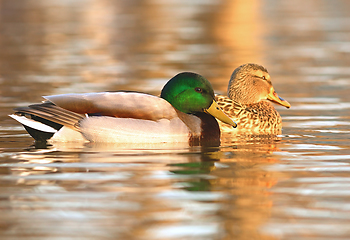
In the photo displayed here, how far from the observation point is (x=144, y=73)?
1631 cm

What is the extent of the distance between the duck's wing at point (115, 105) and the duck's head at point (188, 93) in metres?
0.50

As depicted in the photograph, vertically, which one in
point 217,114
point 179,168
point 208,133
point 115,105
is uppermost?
point 115,105

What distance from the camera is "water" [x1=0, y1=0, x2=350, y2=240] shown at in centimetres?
518

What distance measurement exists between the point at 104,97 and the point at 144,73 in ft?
26.3

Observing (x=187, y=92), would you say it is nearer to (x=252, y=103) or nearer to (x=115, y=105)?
(x=115, y=105)

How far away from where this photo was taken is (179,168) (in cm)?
712

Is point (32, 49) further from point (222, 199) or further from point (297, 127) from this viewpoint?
point (222, 199)

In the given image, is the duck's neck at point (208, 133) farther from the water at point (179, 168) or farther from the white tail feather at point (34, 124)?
the white tail feather at point (34, 124)

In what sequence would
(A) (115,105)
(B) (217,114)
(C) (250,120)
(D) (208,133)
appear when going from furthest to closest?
1. (C) (250,120)
2. (B) (217,114)
3. (D) (208,133)
4. (A) (115,105)

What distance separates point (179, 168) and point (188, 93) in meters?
A: 1.89

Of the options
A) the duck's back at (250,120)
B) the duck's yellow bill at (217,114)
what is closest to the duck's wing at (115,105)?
the duck's yellow bill at (217,114)

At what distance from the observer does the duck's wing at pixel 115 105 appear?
27.0 ft

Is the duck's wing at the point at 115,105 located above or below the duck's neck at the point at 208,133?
above

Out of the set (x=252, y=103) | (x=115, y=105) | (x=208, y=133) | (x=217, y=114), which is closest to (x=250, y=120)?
(x=252, y=103)
